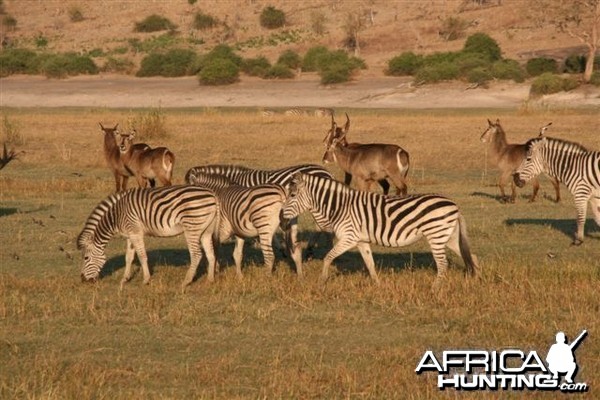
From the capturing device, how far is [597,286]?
10.6 metres

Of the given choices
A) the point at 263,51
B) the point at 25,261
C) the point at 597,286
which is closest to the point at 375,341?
the point at 597,286

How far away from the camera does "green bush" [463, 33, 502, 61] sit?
50166 mm

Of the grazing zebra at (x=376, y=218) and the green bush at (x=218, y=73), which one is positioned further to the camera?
the green bush at (x=218, y=73)

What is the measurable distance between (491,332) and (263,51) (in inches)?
1973

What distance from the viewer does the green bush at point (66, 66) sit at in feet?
166

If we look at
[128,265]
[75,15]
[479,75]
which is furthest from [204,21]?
[128,265]

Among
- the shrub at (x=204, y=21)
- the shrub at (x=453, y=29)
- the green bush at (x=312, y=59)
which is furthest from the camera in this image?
the shrub at (x=204, y=21)

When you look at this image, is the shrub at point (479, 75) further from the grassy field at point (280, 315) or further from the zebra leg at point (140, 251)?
the zebra leg at point (140, 251)

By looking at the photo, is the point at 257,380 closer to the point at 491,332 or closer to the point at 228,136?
the point at 491,332

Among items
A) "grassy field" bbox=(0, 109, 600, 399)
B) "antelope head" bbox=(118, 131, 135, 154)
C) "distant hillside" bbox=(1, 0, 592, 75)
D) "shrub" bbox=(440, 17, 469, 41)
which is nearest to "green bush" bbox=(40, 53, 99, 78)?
"distant hillside" bbox=(1, 0, 592, 75)

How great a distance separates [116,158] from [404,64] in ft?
101

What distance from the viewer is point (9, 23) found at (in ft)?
232

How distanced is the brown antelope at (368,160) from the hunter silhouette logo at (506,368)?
8.45 m

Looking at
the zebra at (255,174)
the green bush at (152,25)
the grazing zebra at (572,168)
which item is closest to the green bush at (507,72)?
the green bush at (152,25)
